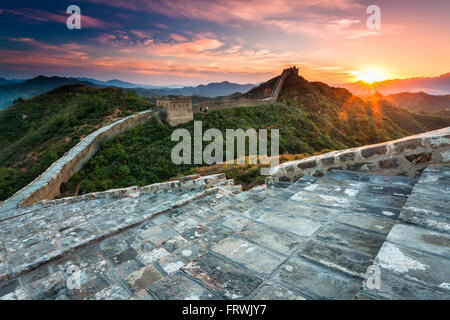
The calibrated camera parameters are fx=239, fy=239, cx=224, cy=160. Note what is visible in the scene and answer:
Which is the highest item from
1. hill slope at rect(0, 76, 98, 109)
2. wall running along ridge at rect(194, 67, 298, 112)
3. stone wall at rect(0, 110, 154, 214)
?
hill slope at rect(0, 76, 98, 109)

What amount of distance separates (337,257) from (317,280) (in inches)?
10.7

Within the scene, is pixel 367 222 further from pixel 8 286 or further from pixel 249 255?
pixel 8 286

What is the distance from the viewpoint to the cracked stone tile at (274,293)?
1185mm

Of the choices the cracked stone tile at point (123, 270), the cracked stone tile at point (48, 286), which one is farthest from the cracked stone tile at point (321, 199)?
the cracked stone tile at point (48, 286)

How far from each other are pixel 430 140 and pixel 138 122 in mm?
19998

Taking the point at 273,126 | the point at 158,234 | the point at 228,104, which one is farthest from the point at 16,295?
the point at 228,104

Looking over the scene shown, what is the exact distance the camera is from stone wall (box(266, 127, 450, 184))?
109 inches

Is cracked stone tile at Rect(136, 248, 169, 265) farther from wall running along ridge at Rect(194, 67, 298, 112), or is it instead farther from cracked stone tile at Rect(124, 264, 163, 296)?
wall running along ridge at Rect(194, 67, 298, 112)

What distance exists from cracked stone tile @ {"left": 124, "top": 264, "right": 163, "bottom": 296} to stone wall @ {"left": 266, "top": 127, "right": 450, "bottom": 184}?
267cm

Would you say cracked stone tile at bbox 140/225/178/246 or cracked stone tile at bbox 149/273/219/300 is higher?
cracked stone tile at bbox 149/273/219/300

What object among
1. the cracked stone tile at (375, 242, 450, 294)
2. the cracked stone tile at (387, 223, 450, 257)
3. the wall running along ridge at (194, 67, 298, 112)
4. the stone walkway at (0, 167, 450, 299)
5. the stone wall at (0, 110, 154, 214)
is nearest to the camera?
the cracked stone tile at (375, 242, 450, 294)

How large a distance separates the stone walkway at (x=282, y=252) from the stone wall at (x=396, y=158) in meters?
0.18

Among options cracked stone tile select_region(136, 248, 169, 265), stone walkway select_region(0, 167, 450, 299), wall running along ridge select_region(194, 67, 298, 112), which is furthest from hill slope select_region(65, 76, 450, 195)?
cracked stone tile select_region(136, 248, 169, 265)

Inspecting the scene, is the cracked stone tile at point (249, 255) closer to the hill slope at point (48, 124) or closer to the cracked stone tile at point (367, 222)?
the cracked stone tile at point (367, 222)
